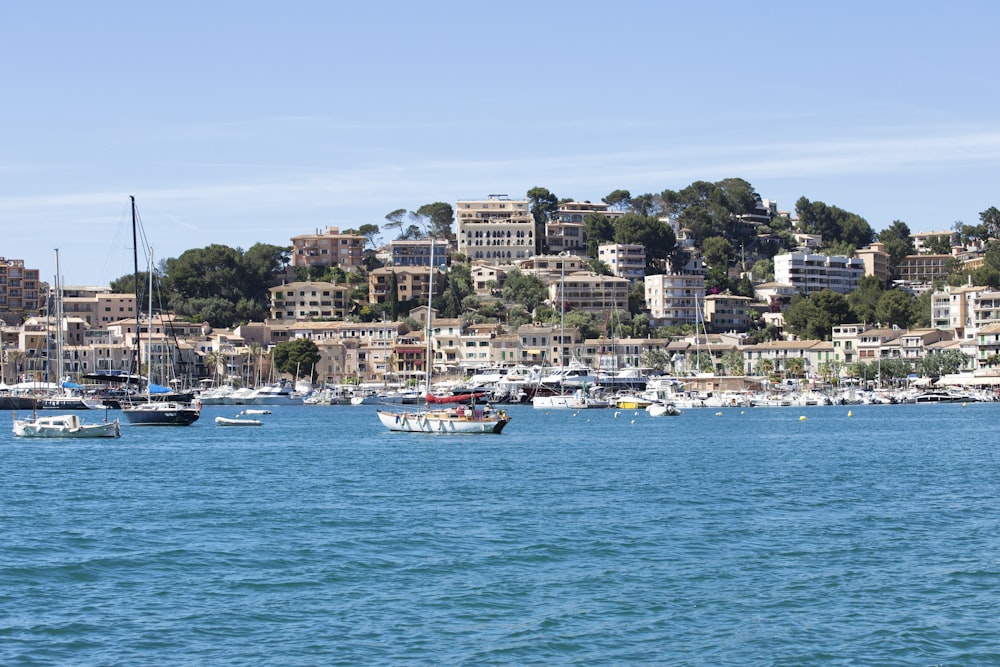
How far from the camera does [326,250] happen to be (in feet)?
463

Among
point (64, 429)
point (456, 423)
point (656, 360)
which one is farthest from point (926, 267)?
point (64, 429)

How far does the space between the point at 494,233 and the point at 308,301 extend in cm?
2450

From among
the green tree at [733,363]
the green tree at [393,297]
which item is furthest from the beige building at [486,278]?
the green tree at [733,363]

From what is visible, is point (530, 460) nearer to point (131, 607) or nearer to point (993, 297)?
point (131, 607)

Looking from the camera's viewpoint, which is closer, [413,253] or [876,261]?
[413,253]

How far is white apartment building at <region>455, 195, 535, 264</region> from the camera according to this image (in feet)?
470

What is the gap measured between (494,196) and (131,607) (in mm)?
133205

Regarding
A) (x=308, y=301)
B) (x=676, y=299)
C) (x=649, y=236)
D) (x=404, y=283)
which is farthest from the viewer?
(x=649, y=236)

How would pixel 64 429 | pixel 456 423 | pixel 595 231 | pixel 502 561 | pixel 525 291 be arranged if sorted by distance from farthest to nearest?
pixel 595 231 < pixel 525 291 < pixel 64 429 < pixel 456 423 < pixel 502 561

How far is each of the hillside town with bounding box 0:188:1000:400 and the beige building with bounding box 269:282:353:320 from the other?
14 cm

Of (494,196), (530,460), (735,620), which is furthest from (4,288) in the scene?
(735,620)

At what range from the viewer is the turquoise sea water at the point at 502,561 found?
1603 centimetres

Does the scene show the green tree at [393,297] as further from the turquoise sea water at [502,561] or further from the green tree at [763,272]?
the turquoise sea water at [502,561]

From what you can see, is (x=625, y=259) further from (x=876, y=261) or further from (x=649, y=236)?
(x=876, y=261)
